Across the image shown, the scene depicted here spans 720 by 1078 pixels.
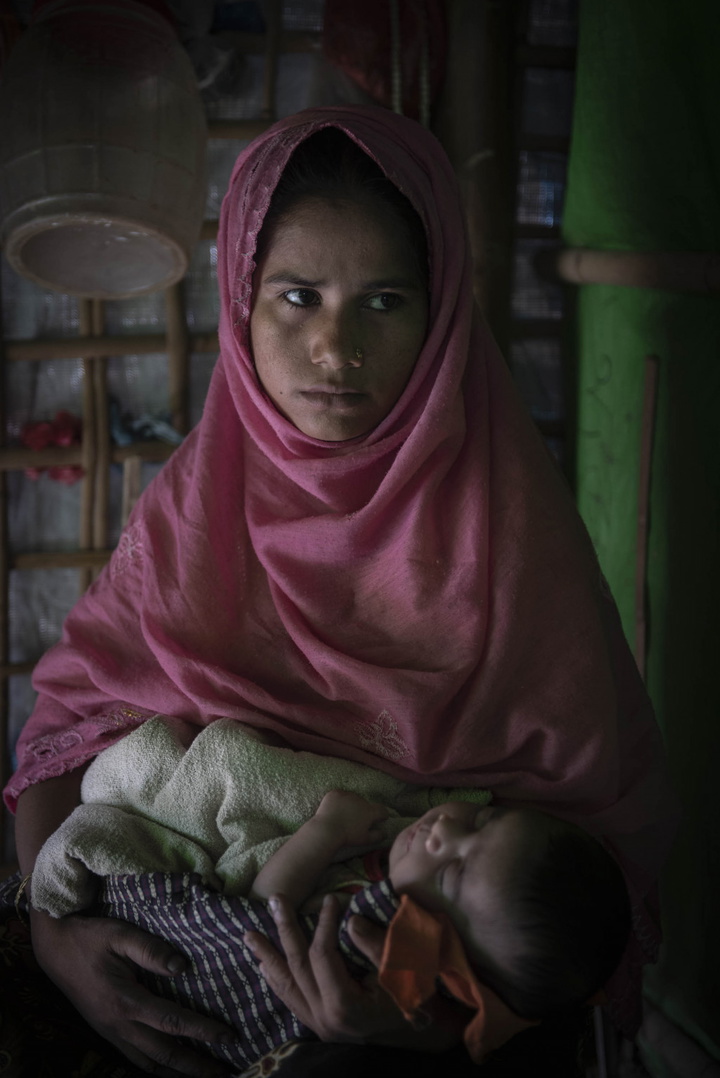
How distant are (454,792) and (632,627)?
0.75 m

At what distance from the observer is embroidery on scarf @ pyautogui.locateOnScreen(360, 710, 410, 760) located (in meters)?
1.19

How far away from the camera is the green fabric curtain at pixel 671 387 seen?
4.86 feet

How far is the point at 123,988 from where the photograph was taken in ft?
3.49

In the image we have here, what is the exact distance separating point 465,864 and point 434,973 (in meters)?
0.11

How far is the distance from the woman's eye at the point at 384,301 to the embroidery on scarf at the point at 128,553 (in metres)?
0.53

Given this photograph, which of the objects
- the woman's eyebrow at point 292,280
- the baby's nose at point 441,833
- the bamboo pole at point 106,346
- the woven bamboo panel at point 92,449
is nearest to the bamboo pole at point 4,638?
the woven bamboo panel at point 92,449

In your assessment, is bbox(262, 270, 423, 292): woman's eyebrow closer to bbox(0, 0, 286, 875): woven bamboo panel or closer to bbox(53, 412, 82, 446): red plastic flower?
bbox(0, 0, 286, 875): woven bamboo panel

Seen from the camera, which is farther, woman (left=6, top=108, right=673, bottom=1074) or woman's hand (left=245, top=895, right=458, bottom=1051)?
woman (left=6, top=108, right=673, bottom=1074)

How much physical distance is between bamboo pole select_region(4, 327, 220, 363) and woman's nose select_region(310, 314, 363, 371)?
0.95 meters

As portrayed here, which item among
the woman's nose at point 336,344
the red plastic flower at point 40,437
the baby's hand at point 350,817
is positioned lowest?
the baby's hand at point 350,817

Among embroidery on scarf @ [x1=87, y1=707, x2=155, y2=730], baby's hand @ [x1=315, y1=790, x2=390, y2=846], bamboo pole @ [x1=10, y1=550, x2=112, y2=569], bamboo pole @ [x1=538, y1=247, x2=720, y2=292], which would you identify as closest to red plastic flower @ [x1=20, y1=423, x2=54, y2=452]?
bamboo pole @ [x1=10, y1=550, x2=112, y2=569]

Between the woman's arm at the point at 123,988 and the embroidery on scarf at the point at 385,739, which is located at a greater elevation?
the embroidery on scarf at the point at 385,739

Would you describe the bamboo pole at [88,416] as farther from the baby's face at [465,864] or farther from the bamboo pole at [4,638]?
the baby's face at [465,864]

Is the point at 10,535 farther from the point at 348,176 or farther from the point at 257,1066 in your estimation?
the point at 257,1066
